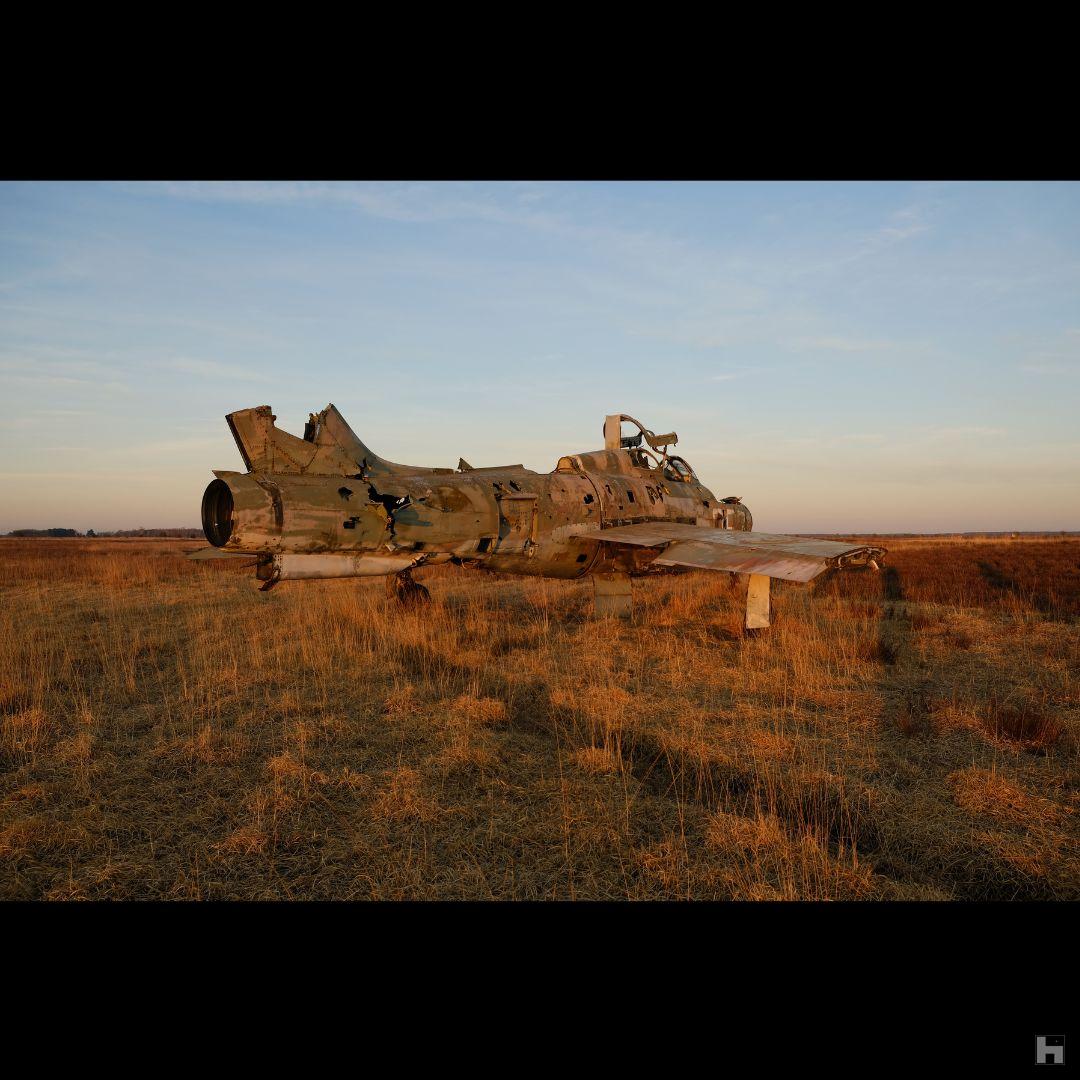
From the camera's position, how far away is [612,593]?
455 inches

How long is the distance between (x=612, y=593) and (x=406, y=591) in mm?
4809

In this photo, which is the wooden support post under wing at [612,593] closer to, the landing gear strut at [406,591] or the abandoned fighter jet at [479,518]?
the abandoned fighter jet at [479,518]

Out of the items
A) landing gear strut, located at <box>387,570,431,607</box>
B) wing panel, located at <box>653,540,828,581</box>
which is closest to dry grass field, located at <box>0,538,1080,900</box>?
landing gear strut, located at <box>387,570,431,607</box>

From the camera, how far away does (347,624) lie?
1159 cm

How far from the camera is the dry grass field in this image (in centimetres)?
369

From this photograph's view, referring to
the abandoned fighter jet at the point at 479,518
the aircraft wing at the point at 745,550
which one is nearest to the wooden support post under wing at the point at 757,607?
the abandoned fighter jet at the point at 479,518

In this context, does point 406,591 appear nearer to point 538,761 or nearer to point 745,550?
point 745,550

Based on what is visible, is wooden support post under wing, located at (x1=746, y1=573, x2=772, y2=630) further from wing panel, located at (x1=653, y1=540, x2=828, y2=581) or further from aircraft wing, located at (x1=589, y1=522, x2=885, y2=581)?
wing panel, located at (x1=653, y1=540, x2=828, y2=581)

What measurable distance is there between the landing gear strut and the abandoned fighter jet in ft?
12.4

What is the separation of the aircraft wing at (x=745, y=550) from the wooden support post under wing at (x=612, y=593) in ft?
3.30

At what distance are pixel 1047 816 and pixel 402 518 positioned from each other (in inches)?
284
